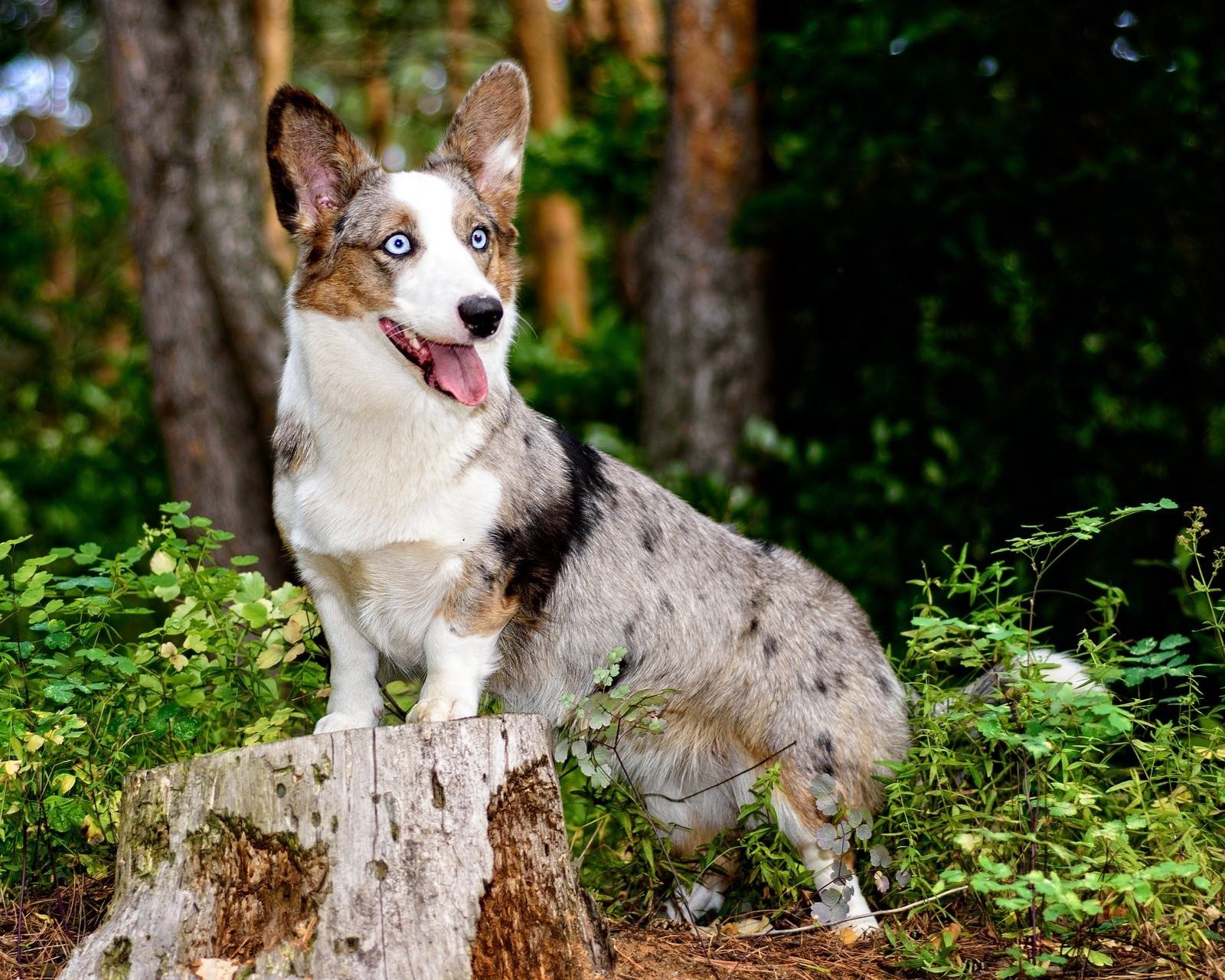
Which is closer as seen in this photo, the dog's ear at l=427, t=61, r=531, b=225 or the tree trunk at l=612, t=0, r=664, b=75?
the dog's ear at l=427, t=61, r=531, b=225

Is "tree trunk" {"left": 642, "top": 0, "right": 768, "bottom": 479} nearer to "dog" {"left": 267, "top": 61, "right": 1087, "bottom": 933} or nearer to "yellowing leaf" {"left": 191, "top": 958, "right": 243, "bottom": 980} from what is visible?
"dog" {"left": 267, "top": 61, "right": 1087, "bottom": 933}

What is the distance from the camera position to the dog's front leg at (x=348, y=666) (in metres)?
3.65

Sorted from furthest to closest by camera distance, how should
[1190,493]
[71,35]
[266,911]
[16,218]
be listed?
[71,35]
[16,218]
[1190,493]
[266,911]

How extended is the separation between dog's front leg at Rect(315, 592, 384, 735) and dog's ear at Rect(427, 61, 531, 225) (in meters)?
1.26

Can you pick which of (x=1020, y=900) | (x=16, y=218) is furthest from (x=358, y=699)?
(x=16, y=218)

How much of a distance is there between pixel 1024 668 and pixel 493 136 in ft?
7.16

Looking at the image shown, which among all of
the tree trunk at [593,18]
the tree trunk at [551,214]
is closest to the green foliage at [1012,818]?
the tree trunk at [551,214]

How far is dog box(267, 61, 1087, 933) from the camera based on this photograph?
11.5 ft

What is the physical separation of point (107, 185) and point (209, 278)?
643cm

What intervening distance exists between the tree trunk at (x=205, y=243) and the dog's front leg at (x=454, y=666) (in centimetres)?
388

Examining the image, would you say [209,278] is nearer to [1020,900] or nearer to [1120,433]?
[1120,433]

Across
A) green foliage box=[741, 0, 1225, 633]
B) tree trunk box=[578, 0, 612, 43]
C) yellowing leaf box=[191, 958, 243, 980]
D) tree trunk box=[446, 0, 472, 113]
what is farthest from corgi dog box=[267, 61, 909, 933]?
tree trunk box=[446, 0, 472, 113]

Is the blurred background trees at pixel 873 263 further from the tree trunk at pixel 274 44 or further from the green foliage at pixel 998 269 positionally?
the tree trunk at pixel 274 44

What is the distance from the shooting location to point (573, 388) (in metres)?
8.55
